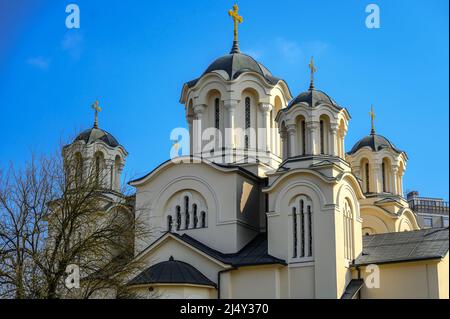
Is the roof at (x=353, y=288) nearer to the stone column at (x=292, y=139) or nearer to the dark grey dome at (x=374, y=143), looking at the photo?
the stone column at (x=292, y=139)

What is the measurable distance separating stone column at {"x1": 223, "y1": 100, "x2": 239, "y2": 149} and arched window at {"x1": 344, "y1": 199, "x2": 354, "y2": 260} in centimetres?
618

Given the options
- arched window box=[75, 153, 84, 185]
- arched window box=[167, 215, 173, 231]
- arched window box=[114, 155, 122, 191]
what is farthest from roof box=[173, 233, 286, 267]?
arched window box=[75, 153, 84, 185]

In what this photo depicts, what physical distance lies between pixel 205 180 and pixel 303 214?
15.3 feet

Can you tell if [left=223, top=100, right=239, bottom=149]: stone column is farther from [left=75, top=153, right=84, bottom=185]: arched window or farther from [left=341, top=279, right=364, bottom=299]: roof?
[left=75, top=153, right=84, bottom=185]: arched window

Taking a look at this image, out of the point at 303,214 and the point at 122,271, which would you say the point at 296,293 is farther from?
the point at 122,271

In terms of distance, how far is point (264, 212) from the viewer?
3366cm

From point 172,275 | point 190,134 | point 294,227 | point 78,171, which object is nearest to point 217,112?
point 190,134

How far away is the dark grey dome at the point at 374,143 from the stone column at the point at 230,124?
7.67 meters

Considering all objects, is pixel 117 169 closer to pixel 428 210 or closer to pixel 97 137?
pixel 97 137

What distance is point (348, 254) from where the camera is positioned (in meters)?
31.1

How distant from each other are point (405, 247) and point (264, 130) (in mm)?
8511

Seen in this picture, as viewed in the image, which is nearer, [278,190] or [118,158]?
[278,190]

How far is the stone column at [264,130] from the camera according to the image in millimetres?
35844
